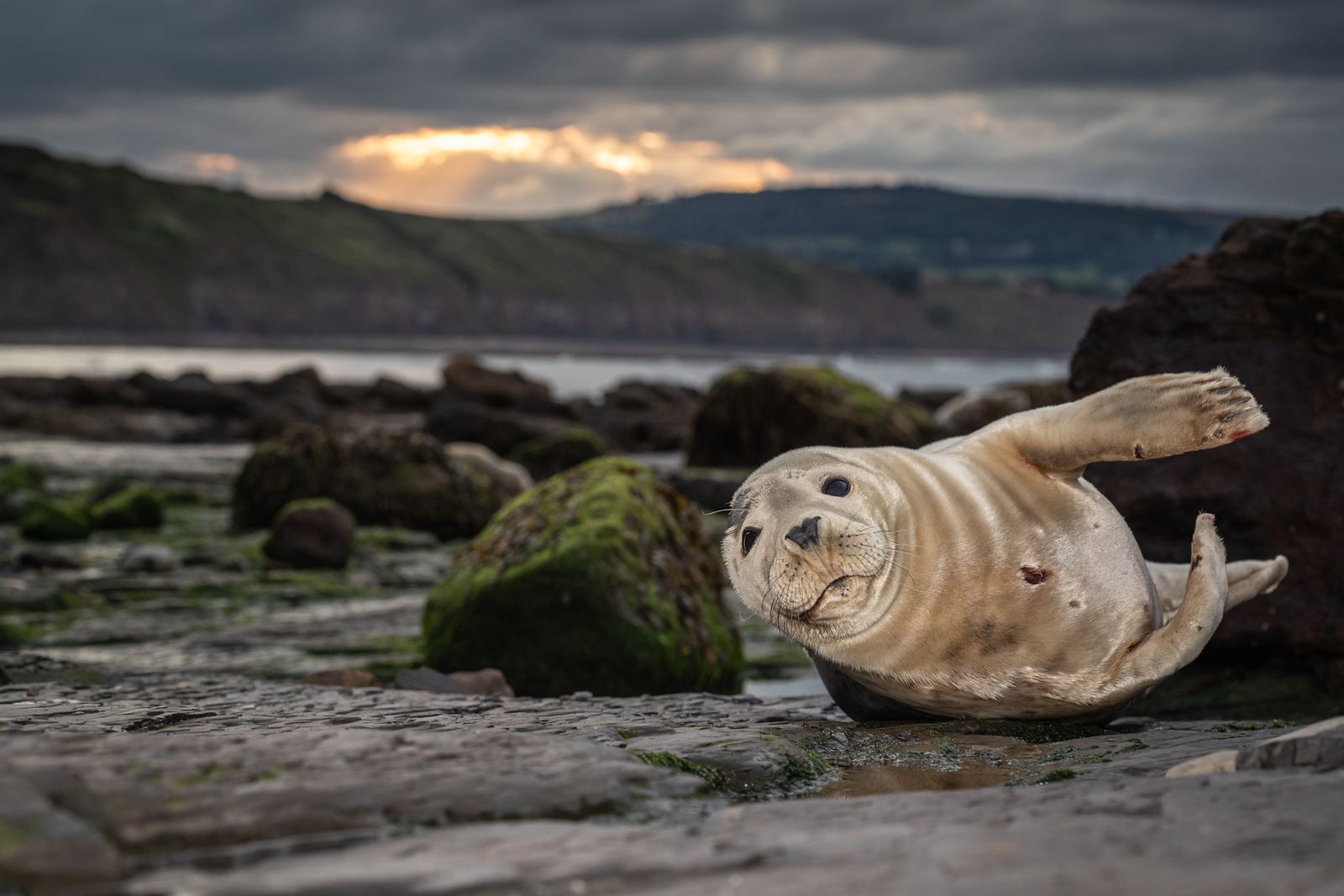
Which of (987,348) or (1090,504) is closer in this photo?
(1090,504)

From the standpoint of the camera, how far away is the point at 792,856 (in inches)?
92.3

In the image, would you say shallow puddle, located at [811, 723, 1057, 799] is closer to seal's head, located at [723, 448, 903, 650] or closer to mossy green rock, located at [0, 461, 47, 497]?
seal's head, located at [723, 448, 903, 650]

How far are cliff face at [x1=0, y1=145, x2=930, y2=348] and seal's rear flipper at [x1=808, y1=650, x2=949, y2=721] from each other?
10350cm

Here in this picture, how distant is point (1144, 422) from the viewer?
4.41m

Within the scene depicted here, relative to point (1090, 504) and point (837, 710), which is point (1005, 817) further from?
point (837, 710)

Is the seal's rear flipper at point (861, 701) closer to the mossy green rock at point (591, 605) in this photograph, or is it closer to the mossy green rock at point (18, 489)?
the mossy green rock at point (591, 605)

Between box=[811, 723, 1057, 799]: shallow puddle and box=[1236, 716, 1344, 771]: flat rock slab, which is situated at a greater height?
box=[1236, 716, 1344, 771]: flat rock slab

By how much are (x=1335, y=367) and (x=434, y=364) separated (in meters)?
82.2

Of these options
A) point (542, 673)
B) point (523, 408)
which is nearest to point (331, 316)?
point (523, 408)

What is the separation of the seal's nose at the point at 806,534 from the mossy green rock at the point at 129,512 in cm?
989

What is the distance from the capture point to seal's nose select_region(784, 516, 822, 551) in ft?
13.5

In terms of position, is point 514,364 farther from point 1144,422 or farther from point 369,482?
point 1144,422

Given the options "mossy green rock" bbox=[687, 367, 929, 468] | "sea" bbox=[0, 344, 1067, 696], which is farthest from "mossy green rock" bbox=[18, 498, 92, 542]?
"mossy green rock" bbox=[687, 367, 929, 468]

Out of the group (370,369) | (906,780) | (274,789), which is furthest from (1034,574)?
(370,369)
